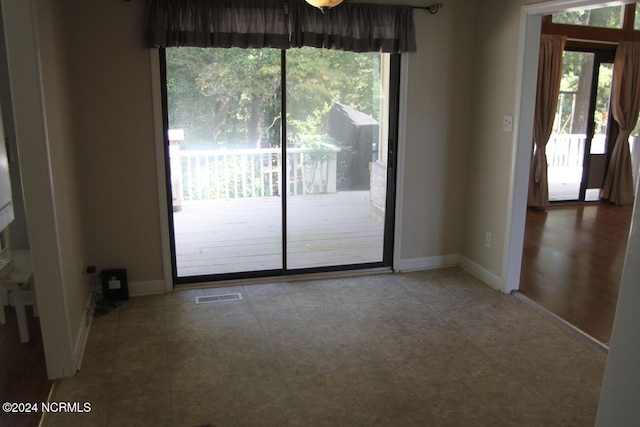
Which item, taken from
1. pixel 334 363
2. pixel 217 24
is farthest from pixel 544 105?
pixel 334 363

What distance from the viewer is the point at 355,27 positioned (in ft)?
13.0

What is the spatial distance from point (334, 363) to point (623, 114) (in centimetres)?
637

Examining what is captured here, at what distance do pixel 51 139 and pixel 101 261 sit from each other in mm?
1326

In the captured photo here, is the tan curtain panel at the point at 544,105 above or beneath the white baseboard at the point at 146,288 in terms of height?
above

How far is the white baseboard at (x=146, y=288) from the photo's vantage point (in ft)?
13.1

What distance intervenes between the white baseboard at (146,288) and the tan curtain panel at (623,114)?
6509 millimetres

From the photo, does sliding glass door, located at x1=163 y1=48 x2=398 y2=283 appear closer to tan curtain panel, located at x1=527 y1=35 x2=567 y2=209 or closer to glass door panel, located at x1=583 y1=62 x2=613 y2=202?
tan curtain panel, located at x1=527 y1=35 x2=567 y2=209

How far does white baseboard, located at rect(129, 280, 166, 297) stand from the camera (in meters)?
4.00

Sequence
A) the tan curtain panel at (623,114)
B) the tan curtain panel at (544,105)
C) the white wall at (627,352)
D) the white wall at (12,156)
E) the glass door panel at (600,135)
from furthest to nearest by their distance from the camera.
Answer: the glass door panel at (600,135)
the tan curtain panel at (623,114)
the tan curtain panel at (544,105)
the white wall at (12,156)
the white wall at (627,352)

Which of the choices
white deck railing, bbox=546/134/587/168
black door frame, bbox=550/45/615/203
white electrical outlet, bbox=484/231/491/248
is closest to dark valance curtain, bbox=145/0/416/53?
white electrical outlet, bbox=484/231/491/248

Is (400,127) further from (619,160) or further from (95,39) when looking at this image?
(619,160)

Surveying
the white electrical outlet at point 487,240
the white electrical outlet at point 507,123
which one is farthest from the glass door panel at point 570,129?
the white electrical outlet at point 507,123

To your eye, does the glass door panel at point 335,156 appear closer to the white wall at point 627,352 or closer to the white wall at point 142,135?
the white wall at point 142,135

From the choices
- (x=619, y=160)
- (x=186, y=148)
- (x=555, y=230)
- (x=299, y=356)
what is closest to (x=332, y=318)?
(x=299, y=356)
